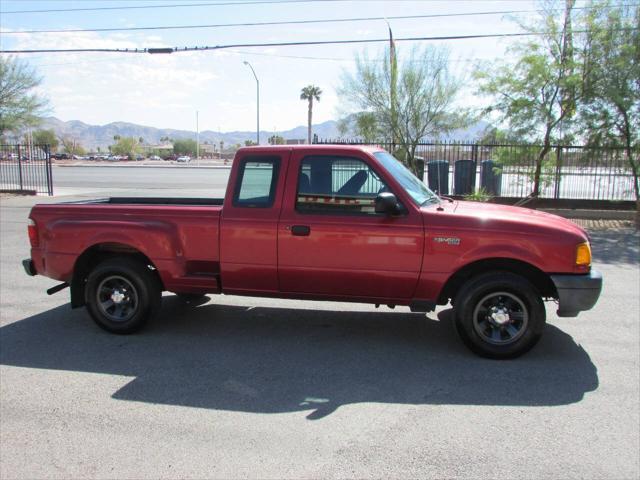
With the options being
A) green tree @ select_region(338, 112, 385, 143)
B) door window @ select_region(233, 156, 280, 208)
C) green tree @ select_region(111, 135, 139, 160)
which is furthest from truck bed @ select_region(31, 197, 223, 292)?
green tree @ select_region(111, 135, 139, 160)

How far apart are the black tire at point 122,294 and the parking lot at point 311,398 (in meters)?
0.21

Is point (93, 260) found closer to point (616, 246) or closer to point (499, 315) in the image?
point (499, 315)

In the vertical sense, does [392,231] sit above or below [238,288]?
above

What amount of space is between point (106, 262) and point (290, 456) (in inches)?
130

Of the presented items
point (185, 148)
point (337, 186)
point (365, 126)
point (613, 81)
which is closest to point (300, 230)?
point (337, 186)

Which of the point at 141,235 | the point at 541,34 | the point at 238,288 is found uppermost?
the point at 541,34

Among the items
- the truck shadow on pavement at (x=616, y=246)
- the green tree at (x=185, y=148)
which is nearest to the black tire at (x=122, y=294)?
the truck shadow on pavement at (x=616, y=246)

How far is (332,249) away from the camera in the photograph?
17.0 feet

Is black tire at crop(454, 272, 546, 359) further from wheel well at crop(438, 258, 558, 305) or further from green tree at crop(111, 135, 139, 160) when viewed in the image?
green tree at crop(111, 135, 139, 160)

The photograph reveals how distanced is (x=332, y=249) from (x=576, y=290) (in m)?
2.20

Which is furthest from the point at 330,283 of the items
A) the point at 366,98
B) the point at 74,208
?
the point at 366,98

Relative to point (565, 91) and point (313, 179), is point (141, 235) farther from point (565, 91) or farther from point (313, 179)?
point (565, 91)

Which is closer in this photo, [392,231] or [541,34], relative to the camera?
[392,231]

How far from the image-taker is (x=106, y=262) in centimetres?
581
